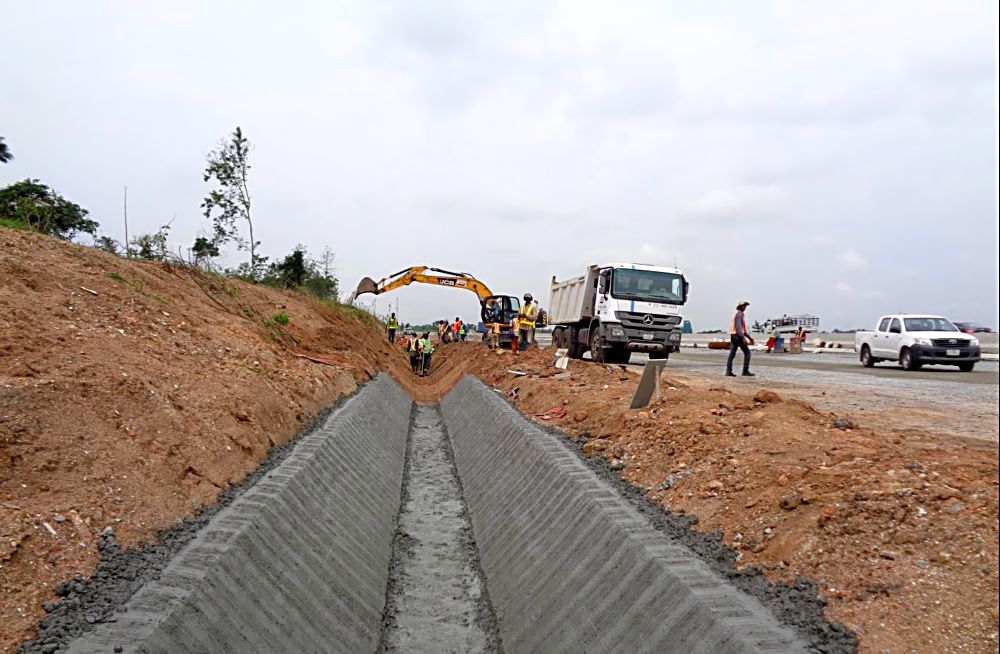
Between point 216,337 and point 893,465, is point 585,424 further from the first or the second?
point 216,337

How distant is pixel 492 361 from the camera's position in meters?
18.8

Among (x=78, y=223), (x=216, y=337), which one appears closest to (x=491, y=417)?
(x=216, y=337)

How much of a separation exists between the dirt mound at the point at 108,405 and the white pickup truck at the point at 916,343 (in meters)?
13.7

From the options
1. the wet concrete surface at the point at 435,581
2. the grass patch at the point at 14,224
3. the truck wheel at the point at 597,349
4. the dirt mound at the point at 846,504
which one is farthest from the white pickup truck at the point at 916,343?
the grass patch at the point at 14,224

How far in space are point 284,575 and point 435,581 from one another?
209cm

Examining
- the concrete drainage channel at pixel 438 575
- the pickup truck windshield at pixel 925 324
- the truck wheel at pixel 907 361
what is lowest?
the concrete drainage channel at pixel 438 575

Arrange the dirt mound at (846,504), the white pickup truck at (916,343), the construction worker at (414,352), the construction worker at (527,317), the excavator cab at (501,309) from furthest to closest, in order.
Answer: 1. the construction worker at (414,352)
2. the excavator cab at (501,309)
3. the construction worker at (527,317)
4. the white pickup truck at (916,343)
5. the dirt mound at (846,504)

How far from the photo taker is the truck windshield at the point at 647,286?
17.7 metres

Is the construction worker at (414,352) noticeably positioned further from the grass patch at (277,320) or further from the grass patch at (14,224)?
the grass patch at (14,224)

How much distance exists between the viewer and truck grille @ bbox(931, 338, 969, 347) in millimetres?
14712

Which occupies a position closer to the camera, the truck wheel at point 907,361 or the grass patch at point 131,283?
the grass patch at point 131,283

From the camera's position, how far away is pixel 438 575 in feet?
21.7

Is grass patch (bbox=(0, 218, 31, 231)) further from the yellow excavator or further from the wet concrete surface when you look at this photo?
the yellow excavator

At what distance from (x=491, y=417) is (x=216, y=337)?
4.70 metres
